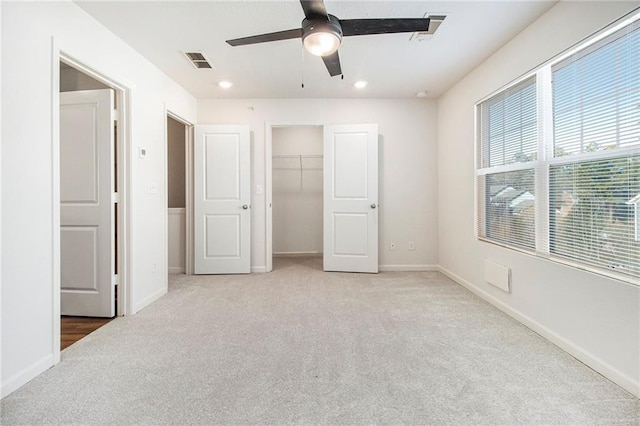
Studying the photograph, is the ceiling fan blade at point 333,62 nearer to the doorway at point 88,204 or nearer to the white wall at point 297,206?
the doorway at point 88,204

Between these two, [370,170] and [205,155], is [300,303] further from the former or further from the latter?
[205,155]

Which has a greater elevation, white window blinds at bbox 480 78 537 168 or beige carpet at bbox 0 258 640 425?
white window blinds at bbox 480 78 537 168

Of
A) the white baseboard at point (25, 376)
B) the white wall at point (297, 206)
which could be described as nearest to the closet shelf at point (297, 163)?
the white wall at point (297, 206)

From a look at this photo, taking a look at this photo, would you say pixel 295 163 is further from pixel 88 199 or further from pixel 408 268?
pixel 88 199

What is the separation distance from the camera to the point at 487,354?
2.00m

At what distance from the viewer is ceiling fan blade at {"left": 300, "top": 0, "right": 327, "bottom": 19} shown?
1.52 meters

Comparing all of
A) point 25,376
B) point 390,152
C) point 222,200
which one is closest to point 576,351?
point 390,152

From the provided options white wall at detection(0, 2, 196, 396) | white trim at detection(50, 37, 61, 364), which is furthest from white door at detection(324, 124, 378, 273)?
white trim at detection(50, 37, 61, 364)

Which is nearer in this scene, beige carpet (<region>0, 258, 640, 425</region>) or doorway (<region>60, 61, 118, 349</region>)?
beige carpet (<region>0, 258, 640, 425</region>)

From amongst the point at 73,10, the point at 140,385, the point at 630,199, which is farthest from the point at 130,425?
Result: the point at 630,199

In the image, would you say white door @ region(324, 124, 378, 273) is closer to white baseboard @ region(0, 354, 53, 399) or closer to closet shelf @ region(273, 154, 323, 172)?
closet shelf @ region(273, 154, 323, 172)

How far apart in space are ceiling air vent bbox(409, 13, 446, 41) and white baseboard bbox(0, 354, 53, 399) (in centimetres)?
346

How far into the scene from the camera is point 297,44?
2.68m

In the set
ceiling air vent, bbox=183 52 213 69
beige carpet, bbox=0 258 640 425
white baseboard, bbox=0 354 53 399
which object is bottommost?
beige carpet, bbox=0 258 640 425
